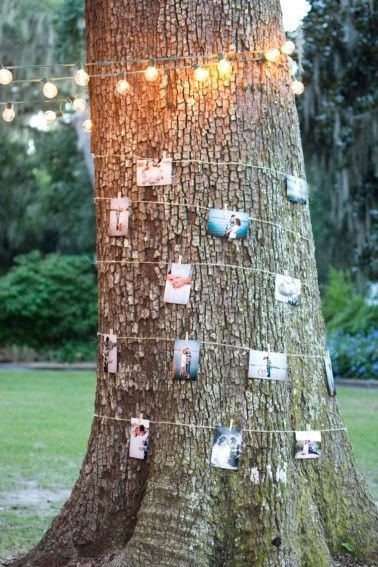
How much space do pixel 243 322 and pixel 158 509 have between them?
2.42ft

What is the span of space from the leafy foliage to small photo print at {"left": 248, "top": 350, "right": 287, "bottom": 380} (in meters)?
15.0

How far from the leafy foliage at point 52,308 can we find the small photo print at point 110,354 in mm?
14748

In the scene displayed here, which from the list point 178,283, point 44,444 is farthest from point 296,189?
point 44,444

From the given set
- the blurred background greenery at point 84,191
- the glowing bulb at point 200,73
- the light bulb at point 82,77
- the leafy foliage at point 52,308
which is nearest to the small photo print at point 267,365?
the glowing bulb at point 200,73

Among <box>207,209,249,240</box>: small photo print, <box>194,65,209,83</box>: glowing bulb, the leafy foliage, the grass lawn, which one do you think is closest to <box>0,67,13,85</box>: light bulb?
<box>194,65,209,83</box>: glowing bulb

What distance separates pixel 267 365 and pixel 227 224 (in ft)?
1.78

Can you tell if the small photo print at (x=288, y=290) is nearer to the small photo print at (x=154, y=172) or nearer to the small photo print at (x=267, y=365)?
the small photo print at (x=267, y=365)

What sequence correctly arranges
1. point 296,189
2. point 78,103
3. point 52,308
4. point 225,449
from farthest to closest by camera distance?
point 52,308 → point 78,103 → point 296,189 → point 225,449

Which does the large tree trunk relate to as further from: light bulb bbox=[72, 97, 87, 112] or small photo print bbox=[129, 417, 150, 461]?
light bulb bbox=[72, 97, 87, 112]

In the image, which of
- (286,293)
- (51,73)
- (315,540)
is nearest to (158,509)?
(315,540)

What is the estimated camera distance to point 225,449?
3.27m

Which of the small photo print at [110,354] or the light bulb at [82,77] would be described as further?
the light bulb at [82,77]

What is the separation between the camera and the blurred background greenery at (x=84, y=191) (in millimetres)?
12109

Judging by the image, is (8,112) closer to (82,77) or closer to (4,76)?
(4,76)
